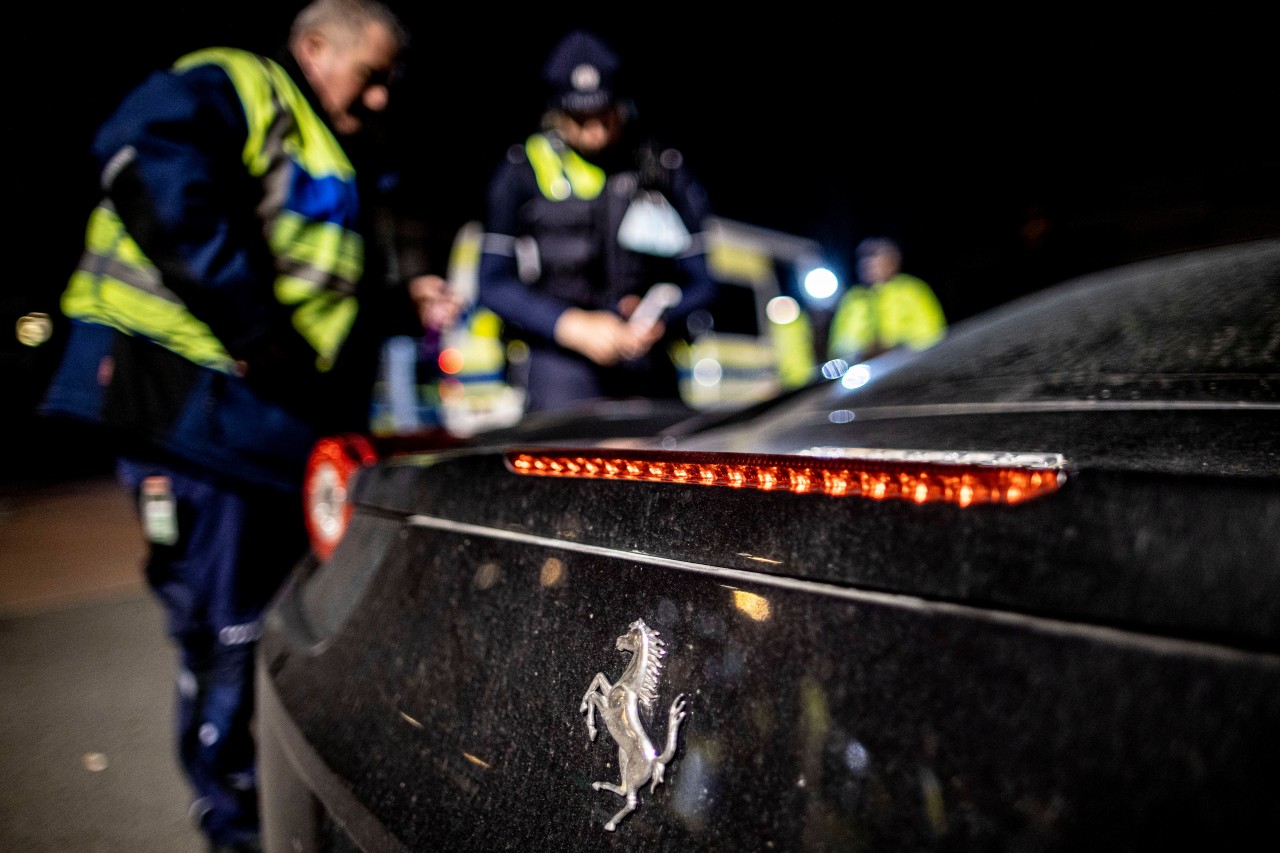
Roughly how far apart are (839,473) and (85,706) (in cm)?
277

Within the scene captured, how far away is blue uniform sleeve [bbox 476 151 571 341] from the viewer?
2.69 metres

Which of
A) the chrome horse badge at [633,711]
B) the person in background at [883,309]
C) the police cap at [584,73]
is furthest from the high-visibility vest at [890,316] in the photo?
the chrome horse badge at [633,711]

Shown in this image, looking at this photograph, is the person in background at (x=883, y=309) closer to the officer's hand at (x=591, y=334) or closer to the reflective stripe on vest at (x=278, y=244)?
the officer's hand at (x=591, y=334)

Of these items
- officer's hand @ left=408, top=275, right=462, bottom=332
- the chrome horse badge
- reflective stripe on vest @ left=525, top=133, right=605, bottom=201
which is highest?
reflective stripe on vest @ left=525, top=133, right=605, bottom=201

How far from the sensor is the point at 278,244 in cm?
186

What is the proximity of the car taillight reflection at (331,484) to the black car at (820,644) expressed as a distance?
8.3 inches

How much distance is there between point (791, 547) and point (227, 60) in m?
1.85

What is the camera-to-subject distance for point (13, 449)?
6.25m

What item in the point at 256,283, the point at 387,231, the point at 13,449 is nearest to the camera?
the point at 256,283

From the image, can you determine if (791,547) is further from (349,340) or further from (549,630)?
(349,340)

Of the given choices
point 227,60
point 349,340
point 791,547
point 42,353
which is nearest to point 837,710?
point 791,547

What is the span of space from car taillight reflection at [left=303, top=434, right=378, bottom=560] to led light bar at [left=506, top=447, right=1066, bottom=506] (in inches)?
27.1

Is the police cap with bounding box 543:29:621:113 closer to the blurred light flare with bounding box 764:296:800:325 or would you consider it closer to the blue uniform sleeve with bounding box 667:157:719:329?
the blue uniform sleeve with bounding box 667:157:719:329

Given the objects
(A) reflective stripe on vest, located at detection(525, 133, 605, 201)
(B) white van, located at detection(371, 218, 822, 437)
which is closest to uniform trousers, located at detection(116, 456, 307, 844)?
(A) reflective stripe on vest, located at detection(525, 133, 605, 201)
